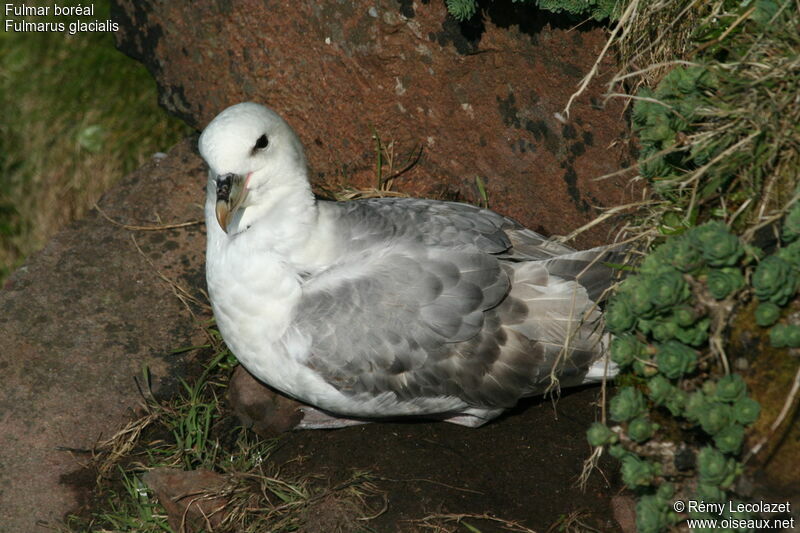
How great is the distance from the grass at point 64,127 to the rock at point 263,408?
177cm

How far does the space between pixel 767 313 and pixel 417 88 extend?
1.94m

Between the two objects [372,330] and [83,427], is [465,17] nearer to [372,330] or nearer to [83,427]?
[372,330]

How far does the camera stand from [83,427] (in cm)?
329

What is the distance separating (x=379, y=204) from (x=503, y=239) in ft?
1.66

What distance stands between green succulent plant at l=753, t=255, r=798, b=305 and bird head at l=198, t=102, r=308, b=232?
1.60m

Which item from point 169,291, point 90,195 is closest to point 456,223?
point 169,291

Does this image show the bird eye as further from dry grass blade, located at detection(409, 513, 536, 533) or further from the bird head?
dry grass blade, located at detection(409, 513, 536, 533)

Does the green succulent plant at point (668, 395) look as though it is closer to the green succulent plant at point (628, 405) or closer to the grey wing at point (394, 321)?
the green succulent plant at point (628, 405)

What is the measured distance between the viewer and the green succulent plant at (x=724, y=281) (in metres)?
2.01

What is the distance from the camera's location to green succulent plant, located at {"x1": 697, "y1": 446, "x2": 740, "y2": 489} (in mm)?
1954

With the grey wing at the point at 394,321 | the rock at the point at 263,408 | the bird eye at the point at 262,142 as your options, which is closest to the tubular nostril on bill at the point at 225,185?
the bird eye at the point at 262,142

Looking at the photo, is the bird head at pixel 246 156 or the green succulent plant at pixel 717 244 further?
the bird head at pixel 246 156

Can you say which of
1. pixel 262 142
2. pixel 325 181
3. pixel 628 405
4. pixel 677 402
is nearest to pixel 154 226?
pixel 325 181

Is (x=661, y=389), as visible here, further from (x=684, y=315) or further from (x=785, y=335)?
(x=785, y=335)
